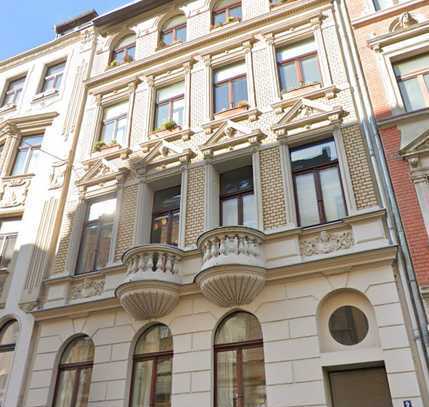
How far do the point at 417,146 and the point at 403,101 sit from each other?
5.76 feet

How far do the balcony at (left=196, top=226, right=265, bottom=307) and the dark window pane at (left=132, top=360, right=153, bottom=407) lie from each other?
7.50 ft

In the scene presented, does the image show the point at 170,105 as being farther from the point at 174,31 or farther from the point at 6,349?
the point at 6,349

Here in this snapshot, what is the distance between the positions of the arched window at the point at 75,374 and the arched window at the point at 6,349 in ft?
5.34

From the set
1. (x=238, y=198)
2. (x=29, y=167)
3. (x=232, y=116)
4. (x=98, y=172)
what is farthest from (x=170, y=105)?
(x=29, y=167)

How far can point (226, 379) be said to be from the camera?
878 cm

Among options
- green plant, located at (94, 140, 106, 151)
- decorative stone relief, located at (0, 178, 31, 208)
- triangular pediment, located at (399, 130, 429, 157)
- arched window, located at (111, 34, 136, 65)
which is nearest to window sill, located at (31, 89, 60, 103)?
arched window, located at (111, 34, 136, 65)

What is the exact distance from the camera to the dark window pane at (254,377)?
834 centimetres

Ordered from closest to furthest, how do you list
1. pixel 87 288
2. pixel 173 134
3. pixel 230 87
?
pixel 87 288 < pixel 173 134 < pixel 230 87

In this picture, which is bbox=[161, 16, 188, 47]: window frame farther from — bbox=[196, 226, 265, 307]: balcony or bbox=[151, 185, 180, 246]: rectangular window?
bbox=[196, 226, 265, 307]: balcony

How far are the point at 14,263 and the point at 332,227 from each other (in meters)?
9.67

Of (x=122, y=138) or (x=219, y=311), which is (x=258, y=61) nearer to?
(x=122, y=138)

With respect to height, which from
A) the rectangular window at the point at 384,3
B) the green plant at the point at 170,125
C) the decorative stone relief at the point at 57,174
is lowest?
the decorative stone relief at the point at 57,174

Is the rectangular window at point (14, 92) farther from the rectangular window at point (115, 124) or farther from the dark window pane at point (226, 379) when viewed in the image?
the dark window pane at point (226, 379)

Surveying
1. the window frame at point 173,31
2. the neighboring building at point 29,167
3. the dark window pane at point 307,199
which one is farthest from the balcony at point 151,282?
the window frame at point 173,31
